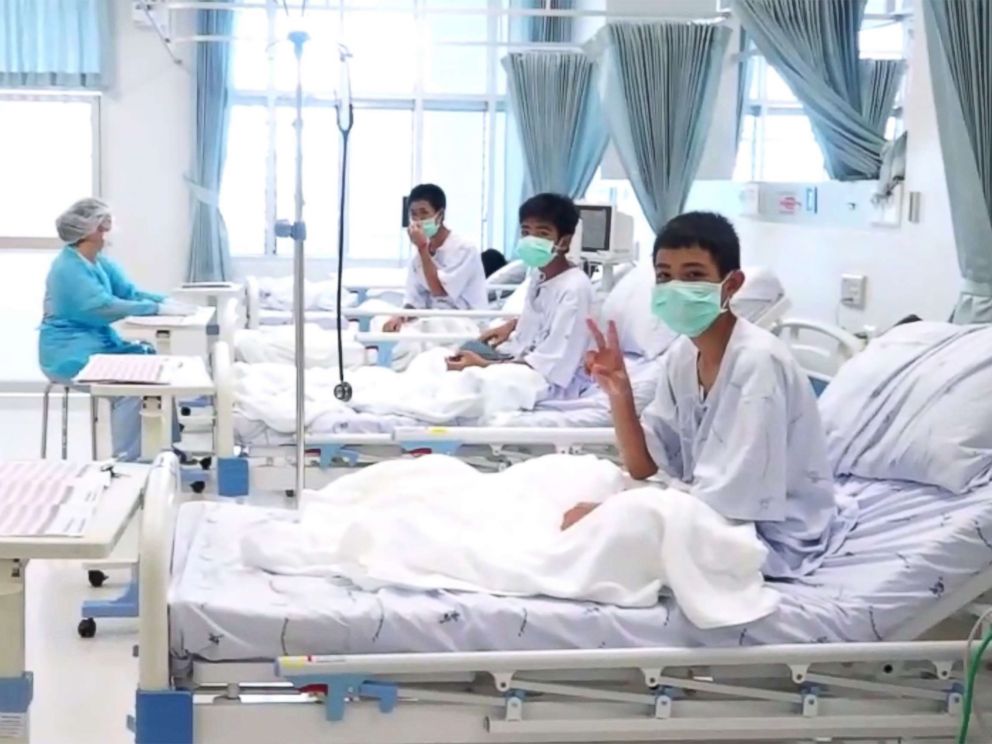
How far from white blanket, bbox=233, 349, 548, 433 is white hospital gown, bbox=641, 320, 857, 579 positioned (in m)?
1.39

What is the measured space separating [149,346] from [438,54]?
11.7 ft

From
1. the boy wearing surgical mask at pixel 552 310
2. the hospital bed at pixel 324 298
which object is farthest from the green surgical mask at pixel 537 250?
the hospital bed at pixel 324 298

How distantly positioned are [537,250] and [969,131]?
5.32 ft

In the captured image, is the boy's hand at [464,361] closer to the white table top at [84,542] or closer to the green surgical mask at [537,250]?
the green surgical mask at [537,250]

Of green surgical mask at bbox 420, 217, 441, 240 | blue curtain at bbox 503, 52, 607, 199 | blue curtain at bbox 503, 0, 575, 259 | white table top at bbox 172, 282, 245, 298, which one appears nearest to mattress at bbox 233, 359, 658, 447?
green surgical mask at bbox 420, 217, 441, 240

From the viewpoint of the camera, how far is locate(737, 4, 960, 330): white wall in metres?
3.50

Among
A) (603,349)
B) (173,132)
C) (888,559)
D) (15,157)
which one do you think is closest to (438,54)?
(173,132)

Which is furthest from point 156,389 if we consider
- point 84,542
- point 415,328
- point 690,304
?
point 415,328

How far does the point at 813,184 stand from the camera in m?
4.39

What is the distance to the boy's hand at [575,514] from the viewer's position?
243cm

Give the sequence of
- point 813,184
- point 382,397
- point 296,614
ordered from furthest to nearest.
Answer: point 813,184 < point 382,397 < point 296,614

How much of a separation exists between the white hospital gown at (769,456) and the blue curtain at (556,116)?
4.23m

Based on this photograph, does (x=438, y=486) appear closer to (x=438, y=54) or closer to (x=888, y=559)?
(x=888, y=559)

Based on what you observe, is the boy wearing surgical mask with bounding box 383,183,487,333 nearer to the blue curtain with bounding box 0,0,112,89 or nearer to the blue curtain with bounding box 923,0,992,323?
the blue curtain with bounding box 923,0,992,323
